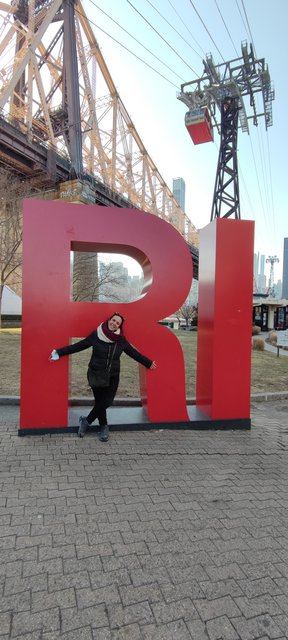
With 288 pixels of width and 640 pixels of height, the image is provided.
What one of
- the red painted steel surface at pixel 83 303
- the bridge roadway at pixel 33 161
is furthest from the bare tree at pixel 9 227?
the red painted steel surface at pixel 83 303

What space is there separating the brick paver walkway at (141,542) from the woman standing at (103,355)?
368mm

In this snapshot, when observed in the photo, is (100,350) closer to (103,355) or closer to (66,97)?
(103,355)

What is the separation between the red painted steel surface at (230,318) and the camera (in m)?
4.82

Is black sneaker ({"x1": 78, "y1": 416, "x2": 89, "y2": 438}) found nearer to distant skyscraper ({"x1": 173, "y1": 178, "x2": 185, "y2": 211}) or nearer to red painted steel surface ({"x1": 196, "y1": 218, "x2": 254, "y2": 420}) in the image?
red painted steel surface ({"x1": 196, "y1": 218, "x2": 254, "y2": 420})

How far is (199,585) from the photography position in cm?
202

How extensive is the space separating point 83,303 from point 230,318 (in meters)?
1.95

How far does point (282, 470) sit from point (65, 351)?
267cm

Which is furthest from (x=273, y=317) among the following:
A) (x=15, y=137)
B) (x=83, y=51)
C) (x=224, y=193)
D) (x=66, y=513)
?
(x=83, y=51)

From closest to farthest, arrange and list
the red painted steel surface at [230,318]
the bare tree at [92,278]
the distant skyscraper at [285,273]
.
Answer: the red painted steel surface at [230,318] → the bare tree at [92,278] → the distant skyscraper at [285,273]

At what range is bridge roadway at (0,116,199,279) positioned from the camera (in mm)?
23906

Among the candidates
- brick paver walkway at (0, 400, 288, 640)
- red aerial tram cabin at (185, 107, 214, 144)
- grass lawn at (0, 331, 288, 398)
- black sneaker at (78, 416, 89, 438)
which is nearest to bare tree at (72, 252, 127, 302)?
red aerial tram cabin at (185, 107, 214, 144)

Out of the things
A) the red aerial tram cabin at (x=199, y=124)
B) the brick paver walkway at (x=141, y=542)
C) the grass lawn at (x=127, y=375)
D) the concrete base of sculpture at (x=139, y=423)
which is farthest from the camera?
the red aerial tram cabin at (x=199, y=124)

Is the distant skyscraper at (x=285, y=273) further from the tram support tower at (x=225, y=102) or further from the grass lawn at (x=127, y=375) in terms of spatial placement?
the grass lawn at (x=127, y=375)

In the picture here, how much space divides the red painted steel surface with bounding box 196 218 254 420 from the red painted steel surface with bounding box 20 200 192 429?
42 cm
